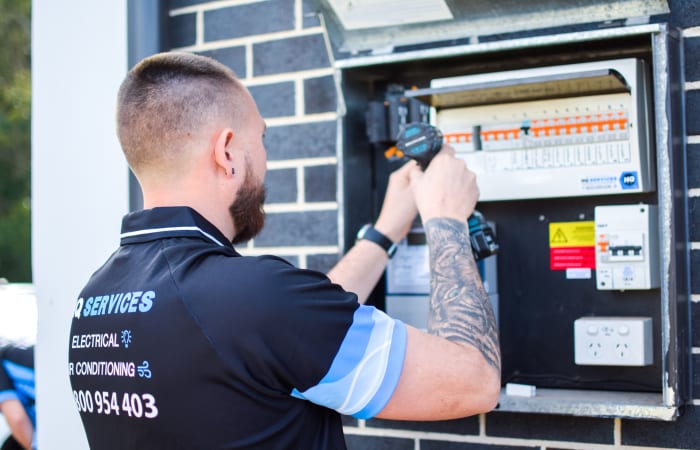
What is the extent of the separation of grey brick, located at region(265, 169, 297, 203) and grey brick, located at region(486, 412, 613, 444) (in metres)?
0.92

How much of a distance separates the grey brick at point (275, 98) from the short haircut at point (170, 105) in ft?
2.93

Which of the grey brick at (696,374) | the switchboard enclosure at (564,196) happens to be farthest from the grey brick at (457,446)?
the grey brick at (696,374)

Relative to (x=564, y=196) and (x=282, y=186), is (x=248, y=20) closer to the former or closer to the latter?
(x=282, y=186)

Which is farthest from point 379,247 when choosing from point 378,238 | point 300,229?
point 300,229

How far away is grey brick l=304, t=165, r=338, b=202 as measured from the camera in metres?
2.71

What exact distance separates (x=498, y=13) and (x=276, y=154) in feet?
2.88

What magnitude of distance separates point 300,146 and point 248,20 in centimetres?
47

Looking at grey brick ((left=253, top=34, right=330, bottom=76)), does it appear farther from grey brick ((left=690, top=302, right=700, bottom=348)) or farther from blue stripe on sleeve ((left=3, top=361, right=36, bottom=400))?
blue stripe on sleeve ((left=3, top=361, right=36, bottom=400))

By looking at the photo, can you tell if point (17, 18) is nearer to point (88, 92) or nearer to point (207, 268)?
point (88, 92)

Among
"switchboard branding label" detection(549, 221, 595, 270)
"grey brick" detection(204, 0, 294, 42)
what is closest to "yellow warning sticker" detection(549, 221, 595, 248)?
"switchboard branding label" detection(549, 221, 595, 270)

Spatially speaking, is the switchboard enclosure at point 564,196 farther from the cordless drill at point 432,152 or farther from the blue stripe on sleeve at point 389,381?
the blue stripe on sleeve at point 389,381

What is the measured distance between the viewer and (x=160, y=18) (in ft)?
9.70

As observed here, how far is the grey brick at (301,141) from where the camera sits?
2729mm

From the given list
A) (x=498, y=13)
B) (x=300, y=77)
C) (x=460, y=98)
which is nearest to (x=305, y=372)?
(x=460, y=98)
